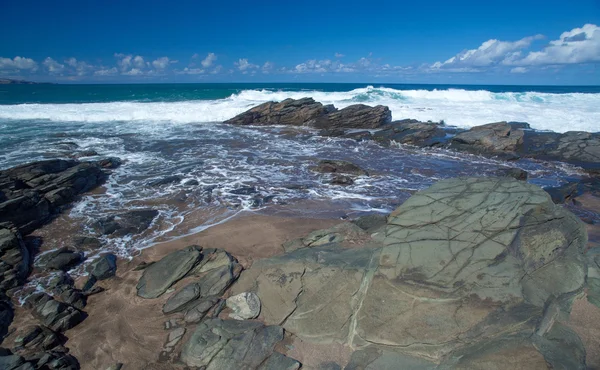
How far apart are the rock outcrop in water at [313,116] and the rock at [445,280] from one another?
1866cm

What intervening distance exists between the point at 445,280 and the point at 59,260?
7.03 metres

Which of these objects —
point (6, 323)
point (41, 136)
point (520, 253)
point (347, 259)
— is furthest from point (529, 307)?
point (41, 136)

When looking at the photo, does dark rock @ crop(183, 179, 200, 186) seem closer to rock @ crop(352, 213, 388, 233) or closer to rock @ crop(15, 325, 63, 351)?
rock @ crop(352, 213, 388, 233)

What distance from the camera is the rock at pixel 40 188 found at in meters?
8.04

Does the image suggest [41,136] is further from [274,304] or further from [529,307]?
[529,307]

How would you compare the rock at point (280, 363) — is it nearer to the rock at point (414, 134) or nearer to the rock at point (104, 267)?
the rock at point (104, 267)

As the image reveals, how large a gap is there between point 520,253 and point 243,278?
4.13 metres

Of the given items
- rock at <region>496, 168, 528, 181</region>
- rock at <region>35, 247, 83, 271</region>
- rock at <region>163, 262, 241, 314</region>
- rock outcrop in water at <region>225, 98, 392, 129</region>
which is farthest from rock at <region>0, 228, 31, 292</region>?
rock outcrop in water at <region>225, 98, 392, 129</region>

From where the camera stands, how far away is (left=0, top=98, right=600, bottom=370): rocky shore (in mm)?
3893

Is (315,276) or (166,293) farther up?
(315,276)

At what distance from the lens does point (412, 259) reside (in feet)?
15.3

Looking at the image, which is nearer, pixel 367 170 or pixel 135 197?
pixel 135 197

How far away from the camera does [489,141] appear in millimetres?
17375

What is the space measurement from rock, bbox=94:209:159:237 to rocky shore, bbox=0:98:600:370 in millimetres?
639
